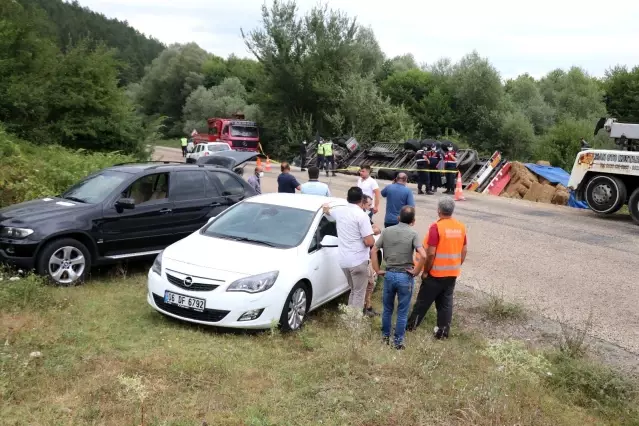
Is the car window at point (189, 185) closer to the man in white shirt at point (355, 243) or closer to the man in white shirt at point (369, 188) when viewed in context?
the man in white shirt at point (369, 188)

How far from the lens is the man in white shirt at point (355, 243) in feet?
20.5

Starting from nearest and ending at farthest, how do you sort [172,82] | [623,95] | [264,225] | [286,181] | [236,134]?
[264,225] < [286,181] < [236,134] < [623,95] < [172,82]

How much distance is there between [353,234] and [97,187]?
165 inches

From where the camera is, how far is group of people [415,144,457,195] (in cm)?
1917

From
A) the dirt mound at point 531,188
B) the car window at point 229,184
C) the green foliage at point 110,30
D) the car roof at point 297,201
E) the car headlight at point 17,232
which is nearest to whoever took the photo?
the car headlight at point 17,232

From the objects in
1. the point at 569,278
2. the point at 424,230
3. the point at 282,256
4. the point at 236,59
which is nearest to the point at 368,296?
the point at 282,256

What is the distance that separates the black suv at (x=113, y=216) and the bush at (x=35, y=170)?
2527 millimetres

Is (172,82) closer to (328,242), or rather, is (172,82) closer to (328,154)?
(328,154)

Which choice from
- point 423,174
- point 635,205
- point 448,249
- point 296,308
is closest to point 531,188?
point 423,174

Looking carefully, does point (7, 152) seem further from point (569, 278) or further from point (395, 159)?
point (395, 159)

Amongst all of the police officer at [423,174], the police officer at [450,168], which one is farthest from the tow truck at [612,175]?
the police officer at [423,174]

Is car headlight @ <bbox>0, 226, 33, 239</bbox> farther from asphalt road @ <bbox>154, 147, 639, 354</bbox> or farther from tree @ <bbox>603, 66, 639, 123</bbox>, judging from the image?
tree @ <bbox>603, 66, 639, 123</bbox>

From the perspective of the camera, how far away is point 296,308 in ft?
20.3

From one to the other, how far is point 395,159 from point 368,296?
18798mm
